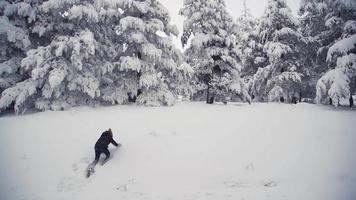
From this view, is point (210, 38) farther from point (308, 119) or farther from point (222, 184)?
point (222, 184)

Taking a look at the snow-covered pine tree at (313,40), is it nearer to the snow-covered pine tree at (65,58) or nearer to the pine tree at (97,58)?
the pine tree at (97,58)

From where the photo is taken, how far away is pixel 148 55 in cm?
1962

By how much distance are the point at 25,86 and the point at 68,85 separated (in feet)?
7.54

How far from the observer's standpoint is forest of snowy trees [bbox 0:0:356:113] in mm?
17812

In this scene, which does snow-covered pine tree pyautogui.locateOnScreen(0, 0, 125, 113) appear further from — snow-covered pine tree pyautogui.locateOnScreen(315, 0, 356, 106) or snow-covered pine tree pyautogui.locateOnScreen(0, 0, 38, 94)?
snow-covered pine tree pyautogui.locateOnScreen(315, 0, 356, 106)

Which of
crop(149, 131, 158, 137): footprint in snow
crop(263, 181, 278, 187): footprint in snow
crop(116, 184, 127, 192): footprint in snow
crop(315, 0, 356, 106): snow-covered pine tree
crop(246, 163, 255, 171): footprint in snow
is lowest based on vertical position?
crop(116, 184, 127, 192): footprint in snow

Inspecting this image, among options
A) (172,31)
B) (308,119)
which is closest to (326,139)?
(308,119)

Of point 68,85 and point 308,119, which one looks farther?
point 68,85

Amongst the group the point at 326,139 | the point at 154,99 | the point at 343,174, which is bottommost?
the point at 343,174

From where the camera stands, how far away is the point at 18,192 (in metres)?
11.3

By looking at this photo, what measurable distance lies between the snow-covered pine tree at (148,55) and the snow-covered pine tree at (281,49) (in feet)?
30.6

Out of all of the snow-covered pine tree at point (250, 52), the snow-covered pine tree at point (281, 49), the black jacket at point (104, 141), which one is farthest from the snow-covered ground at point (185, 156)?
the snow-covered pine tree at point (250, 52)

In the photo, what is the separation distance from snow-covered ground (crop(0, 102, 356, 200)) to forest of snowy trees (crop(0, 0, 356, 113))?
198cm

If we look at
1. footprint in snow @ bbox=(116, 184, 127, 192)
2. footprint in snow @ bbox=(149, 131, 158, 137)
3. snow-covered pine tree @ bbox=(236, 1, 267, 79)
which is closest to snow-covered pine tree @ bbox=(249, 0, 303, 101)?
snow-covered pine tree @ bbox=(236, 1, 267, 79)
